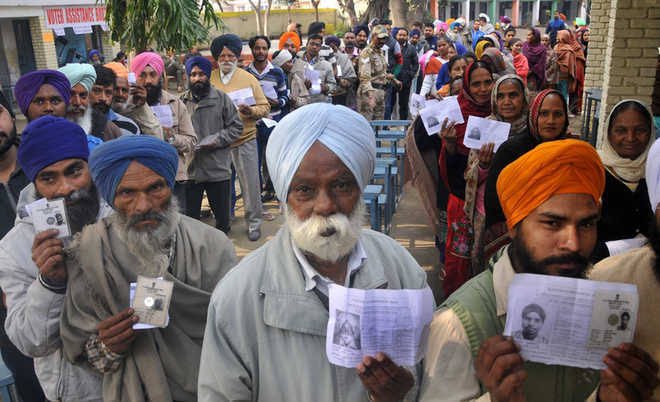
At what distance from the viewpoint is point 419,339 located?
1.66 metres

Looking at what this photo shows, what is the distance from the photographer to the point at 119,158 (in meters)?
2.49

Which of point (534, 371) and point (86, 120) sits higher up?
point (86, 120)

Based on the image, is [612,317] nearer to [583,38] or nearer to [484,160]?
[484,160]

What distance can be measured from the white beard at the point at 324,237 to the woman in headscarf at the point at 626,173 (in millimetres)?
2166

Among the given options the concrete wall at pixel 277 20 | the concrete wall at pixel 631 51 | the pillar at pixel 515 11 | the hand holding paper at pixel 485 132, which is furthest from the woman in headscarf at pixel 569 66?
the pillar at pixel 515 11

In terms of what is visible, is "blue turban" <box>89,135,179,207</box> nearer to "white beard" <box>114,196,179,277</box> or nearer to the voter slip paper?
"white beard" <box>114,196,179,277</box>

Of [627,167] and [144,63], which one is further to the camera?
[144,63]

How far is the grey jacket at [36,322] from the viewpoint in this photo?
234 cm

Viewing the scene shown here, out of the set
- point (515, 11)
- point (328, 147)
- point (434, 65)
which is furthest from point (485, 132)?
point (515, 11)

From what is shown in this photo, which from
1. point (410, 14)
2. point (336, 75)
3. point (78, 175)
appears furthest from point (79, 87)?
point (410, 14)

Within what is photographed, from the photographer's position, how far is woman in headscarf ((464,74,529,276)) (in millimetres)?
4402

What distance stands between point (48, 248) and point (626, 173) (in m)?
3.44

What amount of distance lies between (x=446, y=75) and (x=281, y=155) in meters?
7.28

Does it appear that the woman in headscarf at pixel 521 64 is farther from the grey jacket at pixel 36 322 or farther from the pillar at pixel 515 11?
the pillar at pixel 515 11
